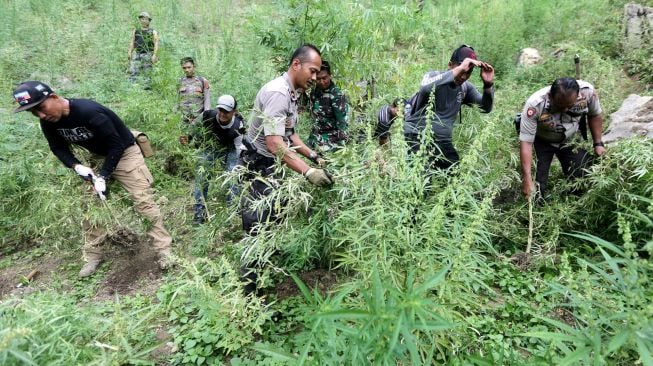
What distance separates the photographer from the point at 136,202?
3748 millimetres

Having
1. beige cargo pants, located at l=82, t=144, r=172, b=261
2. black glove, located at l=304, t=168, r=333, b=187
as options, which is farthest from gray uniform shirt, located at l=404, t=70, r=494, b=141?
beige cargo pants, located at l=82, t=144, r=172, b=261

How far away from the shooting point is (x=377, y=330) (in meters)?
1.38

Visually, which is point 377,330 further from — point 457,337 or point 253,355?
point 253,355

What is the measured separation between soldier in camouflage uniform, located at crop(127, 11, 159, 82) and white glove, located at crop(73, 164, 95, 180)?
11.9 ft

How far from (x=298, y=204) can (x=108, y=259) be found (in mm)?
2636

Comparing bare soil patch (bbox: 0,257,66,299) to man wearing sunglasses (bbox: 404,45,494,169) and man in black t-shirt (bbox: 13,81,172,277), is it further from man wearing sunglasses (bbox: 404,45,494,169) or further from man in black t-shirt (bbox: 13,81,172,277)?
man wearing sunglasses (bbox: 404,45,494,169)

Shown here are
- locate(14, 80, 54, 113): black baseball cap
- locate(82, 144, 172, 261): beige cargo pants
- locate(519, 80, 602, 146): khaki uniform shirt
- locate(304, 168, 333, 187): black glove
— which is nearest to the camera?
locate(304, 168, 333, 187): black glove

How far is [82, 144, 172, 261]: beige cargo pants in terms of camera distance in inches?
145

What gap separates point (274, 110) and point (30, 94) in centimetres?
194

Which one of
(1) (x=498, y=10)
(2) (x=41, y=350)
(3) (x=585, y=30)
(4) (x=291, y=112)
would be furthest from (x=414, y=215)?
(1) (x=498, y=10)

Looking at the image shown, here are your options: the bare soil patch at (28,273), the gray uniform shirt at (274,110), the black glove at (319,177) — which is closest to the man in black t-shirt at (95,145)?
the bare soil patch at (28,273)

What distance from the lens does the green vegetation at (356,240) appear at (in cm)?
158

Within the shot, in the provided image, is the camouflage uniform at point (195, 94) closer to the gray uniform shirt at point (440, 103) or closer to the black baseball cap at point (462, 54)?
the gray uniform shirt at point (440, 103)

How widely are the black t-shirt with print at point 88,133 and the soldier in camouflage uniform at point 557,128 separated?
369 centimetres
